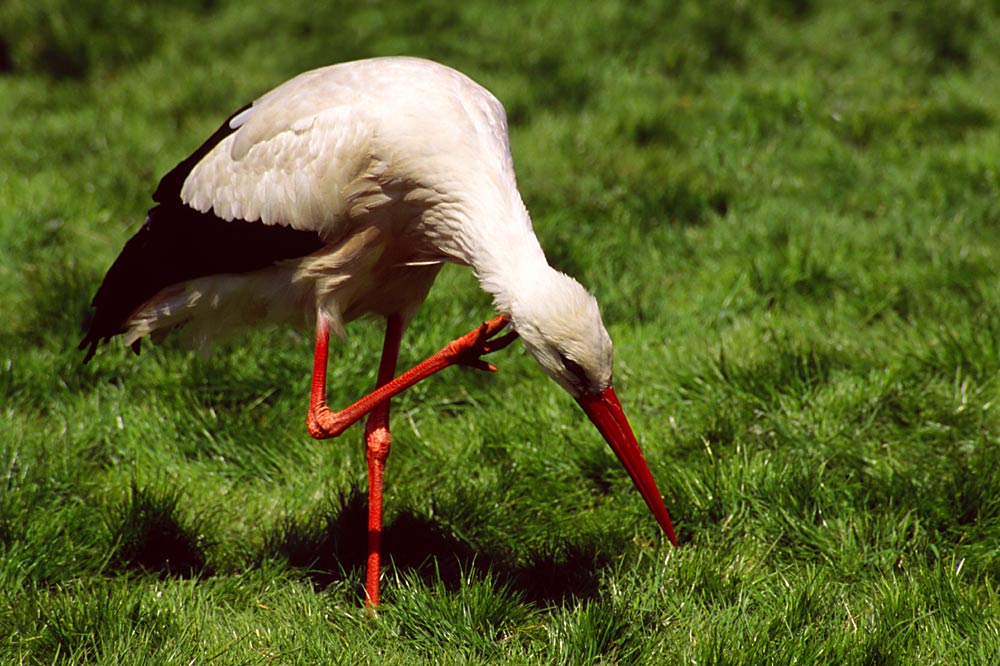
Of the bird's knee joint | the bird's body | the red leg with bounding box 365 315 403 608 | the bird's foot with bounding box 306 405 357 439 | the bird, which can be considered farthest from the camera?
the bird's knee joint

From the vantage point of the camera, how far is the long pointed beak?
2938 mm

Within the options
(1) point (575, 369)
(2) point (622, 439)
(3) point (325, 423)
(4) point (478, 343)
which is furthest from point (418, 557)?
(1) point (575, 369)

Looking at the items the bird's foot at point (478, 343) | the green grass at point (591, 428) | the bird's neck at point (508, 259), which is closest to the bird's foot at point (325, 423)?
the green grass at point (591, 428)

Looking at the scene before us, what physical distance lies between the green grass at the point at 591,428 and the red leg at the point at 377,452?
2.7 inches

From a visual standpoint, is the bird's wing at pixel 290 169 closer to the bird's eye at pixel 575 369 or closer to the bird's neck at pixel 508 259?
the bird's neck at pixel 508 259

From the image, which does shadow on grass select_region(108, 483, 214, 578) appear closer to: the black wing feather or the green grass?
the green grass

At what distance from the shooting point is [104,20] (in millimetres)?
7090

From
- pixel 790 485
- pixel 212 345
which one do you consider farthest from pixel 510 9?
pixel 790 485

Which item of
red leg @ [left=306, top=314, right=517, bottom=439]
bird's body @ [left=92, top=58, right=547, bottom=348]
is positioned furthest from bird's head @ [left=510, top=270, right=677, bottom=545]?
red leg @ [left=306, top=314, right=517, bottom=439]

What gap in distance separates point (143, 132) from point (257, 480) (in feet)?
9.84

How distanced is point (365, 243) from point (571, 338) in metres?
0.81

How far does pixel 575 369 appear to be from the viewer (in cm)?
282

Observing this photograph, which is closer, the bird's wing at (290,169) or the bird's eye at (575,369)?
the bird's eye at (575,369)

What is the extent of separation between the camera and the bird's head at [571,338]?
272 cm
